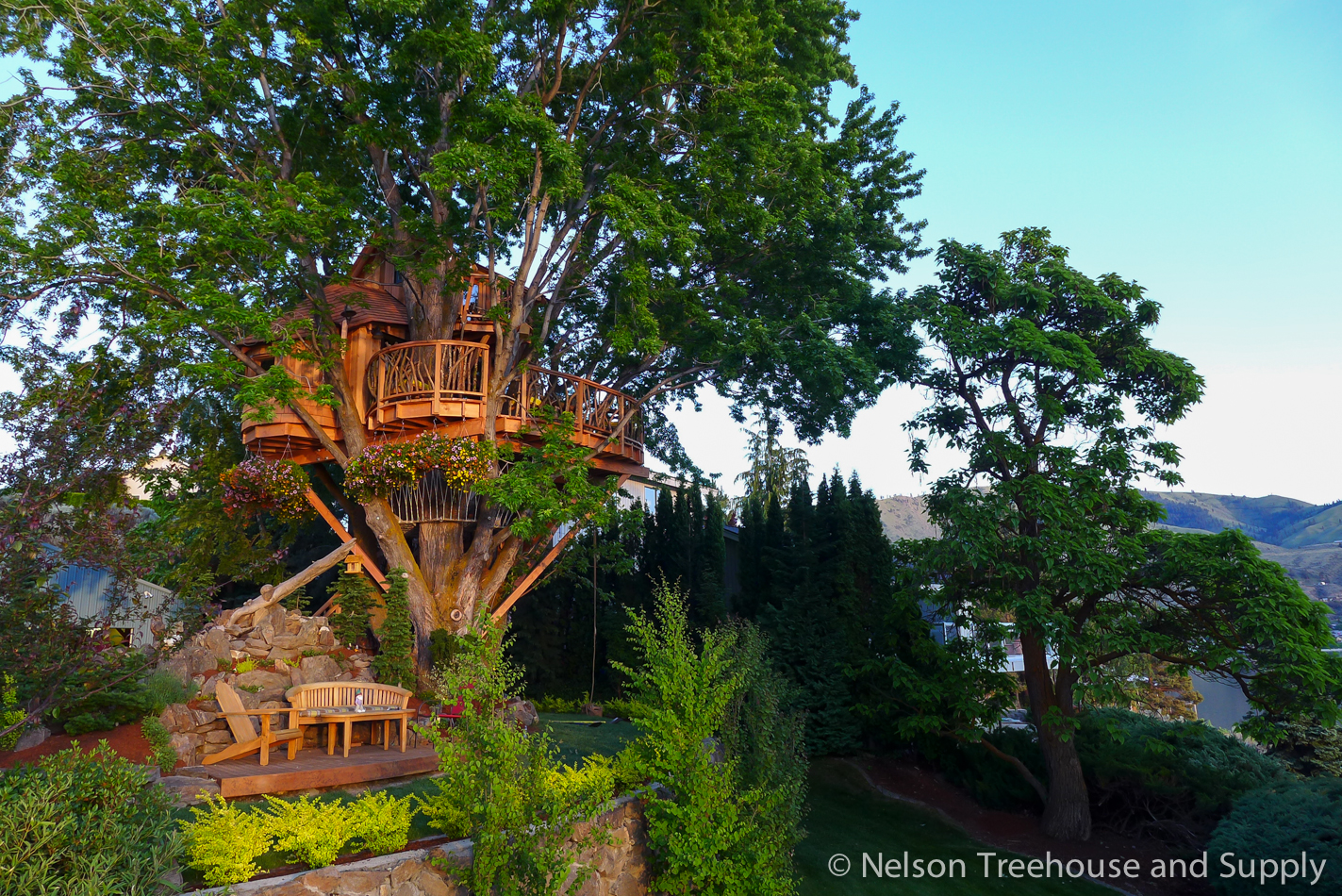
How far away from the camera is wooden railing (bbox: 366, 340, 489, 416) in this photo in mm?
12672

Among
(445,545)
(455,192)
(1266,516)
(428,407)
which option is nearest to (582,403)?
(428,407)

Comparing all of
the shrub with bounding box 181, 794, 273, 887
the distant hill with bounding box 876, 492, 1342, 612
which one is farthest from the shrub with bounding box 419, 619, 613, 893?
the distant hill with bounding box 876, 492, 1342, 612

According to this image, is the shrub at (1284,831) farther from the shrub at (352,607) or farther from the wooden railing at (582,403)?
the shrub at (352,607)

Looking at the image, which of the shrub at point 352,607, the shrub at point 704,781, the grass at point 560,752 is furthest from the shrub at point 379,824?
the shrub at point 352,607

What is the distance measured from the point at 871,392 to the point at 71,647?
11.5 m

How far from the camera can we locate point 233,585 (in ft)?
67.5

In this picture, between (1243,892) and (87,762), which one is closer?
(87,762)

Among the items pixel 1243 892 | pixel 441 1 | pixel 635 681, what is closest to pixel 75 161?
pixel 441 1

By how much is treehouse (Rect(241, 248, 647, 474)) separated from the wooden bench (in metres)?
4.25

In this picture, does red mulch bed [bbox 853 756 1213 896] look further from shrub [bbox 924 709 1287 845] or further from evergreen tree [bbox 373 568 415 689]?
evergreen tree [bbox 373 568 415 689]

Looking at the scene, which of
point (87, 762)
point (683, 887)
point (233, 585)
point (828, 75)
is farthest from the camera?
point (233, 585)

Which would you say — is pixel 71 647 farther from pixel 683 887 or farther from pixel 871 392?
pixel 871 392

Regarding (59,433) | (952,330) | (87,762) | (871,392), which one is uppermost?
(952,330)

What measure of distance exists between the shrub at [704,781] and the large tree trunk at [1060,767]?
258 inches
